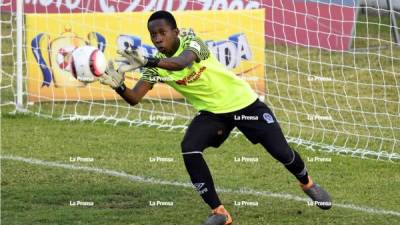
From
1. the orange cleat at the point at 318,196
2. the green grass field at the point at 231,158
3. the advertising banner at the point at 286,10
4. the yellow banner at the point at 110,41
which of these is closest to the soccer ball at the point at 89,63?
the green grass field at the point at 231,158

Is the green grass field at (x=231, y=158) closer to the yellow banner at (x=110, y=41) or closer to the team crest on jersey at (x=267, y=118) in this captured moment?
the yellow banner at (x=110, y=41)

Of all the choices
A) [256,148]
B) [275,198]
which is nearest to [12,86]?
[256,148]

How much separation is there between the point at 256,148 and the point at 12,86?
5034 millimetres

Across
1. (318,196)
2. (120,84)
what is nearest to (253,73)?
(318,196)

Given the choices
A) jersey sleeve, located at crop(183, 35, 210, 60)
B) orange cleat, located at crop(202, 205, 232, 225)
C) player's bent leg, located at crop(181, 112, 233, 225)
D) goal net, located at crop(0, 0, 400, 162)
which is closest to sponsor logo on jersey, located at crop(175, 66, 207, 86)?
jersey sleeve, located at crop(183, 35, 210, 60)

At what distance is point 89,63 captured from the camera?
28.6 feet

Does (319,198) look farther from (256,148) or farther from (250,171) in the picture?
(256,148)

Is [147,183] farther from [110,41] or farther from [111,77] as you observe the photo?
[110,41]

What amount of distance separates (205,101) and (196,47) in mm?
555

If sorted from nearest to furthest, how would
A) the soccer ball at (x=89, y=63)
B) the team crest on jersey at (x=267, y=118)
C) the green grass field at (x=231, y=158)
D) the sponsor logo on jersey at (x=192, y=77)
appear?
the soccer ball at (x=89, y=63)
the sponsor logo on jersey at (x=192, y=77)
the team crest on jersey at (x=267, y=118)
the green grass field at (x=231, y=158)

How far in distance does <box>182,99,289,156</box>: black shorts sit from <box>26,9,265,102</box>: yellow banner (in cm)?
645

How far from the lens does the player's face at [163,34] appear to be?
9125mm

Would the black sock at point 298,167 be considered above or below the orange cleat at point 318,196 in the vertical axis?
above

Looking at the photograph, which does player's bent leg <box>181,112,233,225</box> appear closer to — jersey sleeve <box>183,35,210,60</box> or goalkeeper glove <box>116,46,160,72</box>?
jersey sleeve <box>183,35,210,60</box>
